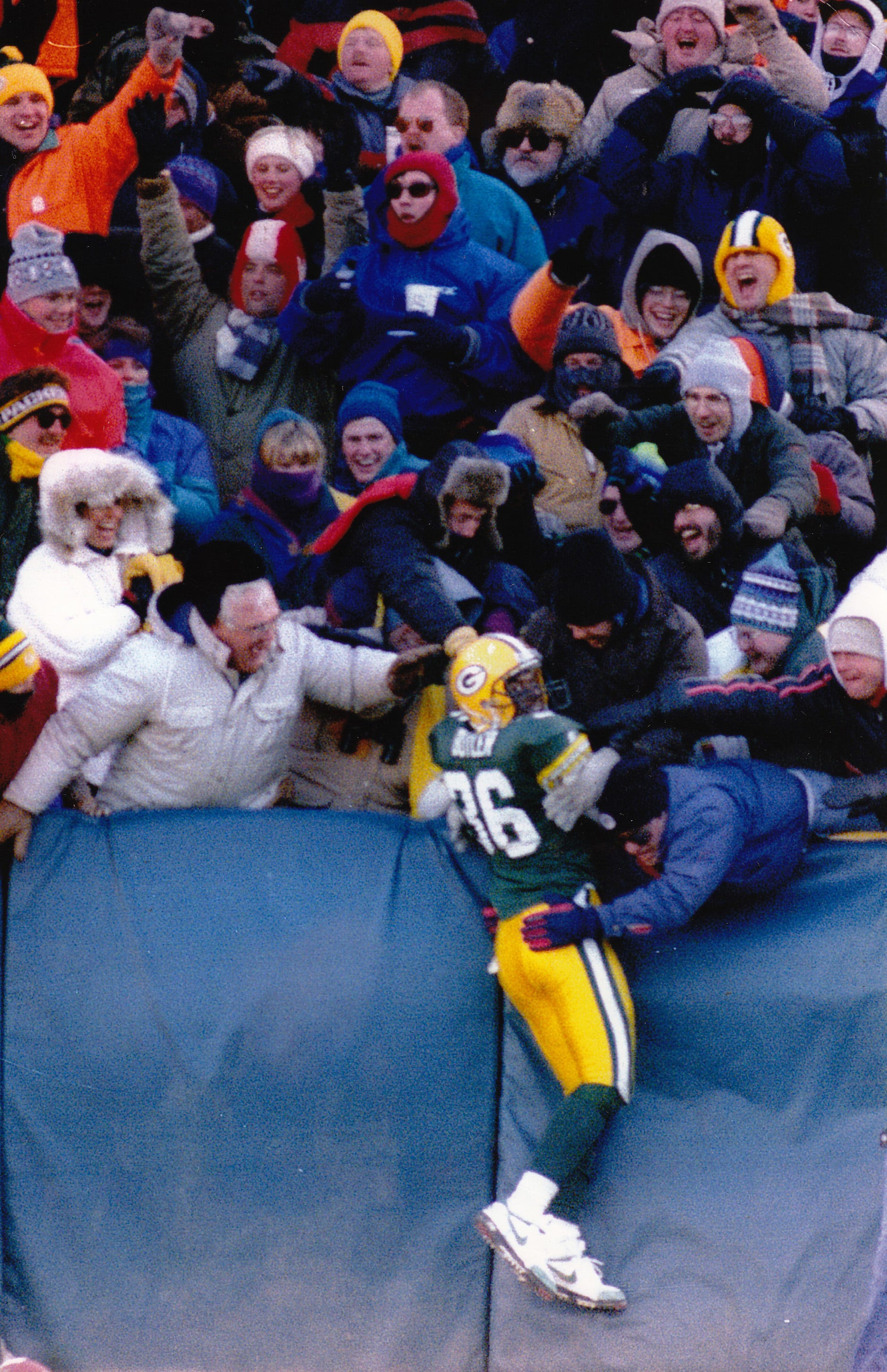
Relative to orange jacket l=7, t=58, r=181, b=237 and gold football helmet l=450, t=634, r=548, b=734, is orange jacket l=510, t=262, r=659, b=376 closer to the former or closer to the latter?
orange jacket l=7, t=58, r=181, b=237

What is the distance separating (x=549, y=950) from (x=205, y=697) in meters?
1.18

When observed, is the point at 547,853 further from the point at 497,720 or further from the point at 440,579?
the point at 440,579

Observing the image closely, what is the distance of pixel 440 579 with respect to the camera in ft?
20.9

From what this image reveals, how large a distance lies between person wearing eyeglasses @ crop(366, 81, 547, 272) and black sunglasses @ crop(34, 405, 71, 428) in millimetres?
2045

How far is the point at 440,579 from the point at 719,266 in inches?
82.1

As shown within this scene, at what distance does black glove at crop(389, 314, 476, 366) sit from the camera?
24.2ft

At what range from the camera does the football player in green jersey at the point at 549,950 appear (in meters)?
5.29

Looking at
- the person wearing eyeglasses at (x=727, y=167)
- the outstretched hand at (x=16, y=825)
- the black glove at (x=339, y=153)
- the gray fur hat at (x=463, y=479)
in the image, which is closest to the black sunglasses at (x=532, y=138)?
the person wearing eyeglasses at (x=727, y=167)

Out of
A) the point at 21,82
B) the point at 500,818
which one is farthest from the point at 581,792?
the point at 21,82

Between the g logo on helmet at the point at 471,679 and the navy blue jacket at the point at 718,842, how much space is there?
55cm

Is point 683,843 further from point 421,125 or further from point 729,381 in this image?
point 421,125

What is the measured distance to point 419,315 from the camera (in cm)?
747

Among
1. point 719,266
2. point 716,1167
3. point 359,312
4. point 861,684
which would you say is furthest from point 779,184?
point 716,1167

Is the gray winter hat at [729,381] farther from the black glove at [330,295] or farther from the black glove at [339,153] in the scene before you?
the black glove at [339,153]
